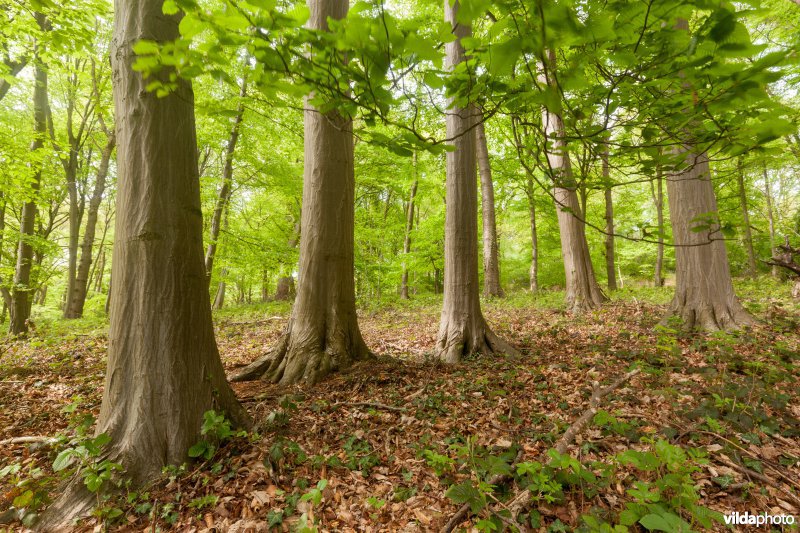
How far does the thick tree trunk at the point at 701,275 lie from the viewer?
17.5 ft

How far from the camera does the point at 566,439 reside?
2.87 m

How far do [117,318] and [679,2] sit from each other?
3.81 meters

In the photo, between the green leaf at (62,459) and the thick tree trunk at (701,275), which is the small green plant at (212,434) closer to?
the green leaf at (62,459)

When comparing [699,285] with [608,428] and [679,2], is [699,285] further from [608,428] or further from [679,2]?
[679,2]

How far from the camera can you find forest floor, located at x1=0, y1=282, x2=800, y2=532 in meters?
2.25

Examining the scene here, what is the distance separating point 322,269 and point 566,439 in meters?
3.37

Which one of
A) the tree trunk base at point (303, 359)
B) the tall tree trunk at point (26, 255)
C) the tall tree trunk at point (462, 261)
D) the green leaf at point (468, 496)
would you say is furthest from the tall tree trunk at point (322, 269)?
the tall tree trunk at point (26, 255)

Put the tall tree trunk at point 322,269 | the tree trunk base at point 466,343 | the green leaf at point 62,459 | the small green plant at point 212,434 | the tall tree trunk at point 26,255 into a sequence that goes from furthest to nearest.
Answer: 1. the tall tree trunk at point 26,255
2. the tree trunk base at point 466,343
3. the tall tree trunk at point 322,269
4. the small green plant at point 212,434
5. the green leaf at point 62,459

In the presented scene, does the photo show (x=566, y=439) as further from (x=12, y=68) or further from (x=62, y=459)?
(x=12, y=68)

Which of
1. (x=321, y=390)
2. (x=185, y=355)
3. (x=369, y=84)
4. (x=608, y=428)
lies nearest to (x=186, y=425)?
(x=185, y=355)

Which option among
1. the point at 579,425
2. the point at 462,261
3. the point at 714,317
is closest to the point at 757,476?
the point at 579,425

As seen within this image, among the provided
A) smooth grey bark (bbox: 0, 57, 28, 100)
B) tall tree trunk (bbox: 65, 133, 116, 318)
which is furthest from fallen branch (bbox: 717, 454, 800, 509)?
tall tree trunk (bbox: 65, 133, 116, 318)

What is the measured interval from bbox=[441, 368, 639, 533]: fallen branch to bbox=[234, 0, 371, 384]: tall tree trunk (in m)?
2.62

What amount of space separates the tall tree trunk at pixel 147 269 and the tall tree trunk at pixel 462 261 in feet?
11.3
